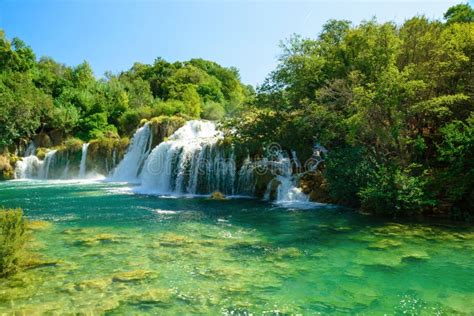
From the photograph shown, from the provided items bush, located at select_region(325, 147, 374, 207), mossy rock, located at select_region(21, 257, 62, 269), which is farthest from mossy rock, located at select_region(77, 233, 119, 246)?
bush, located at select_region(325, 147, 374, 207)

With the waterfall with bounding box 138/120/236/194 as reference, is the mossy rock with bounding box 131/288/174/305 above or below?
below

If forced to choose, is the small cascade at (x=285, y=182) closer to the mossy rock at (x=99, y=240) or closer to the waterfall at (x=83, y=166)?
the mossy rock at (x=99, y=240)

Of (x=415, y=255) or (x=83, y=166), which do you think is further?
(x=83, y=166)

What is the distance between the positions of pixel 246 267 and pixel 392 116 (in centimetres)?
744

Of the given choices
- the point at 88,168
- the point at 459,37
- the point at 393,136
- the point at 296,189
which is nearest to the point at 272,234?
the point at 393,136

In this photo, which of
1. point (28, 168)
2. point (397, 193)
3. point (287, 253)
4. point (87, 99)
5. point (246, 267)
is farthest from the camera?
point (87, 99)

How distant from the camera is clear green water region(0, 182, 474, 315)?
5906 mm

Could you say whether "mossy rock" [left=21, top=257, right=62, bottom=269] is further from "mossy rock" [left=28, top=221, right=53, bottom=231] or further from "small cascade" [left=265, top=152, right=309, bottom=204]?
"small cascade" [left=265, top=152, right=309, bottom=204]

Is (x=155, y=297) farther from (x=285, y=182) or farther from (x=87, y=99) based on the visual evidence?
(x=87, y=99)

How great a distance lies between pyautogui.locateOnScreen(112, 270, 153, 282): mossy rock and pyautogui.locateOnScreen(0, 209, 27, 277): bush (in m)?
1.89

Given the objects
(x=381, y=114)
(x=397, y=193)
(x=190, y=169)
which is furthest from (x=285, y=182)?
(x=397, y=193)

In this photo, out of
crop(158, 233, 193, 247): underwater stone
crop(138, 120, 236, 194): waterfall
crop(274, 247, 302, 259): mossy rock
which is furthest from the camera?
crop(138, 120, 236, 194): waterfall

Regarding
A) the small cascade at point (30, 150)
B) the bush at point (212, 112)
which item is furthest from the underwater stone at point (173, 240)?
the bush at point (212, 112)

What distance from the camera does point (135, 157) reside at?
27969 millimetres
